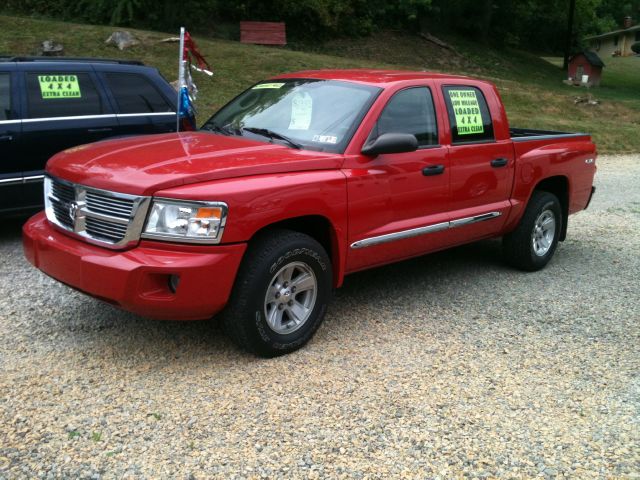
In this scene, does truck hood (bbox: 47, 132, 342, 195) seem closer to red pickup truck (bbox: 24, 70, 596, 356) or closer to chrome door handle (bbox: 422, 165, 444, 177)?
red pickup truck (bbox: 24, 70, 596, 356)

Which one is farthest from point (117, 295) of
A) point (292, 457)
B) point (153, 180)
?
point (292, 457)

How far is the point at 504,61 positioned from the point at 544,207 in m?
30.7

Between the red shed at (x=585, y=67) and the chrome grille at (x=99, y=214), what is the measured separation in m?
35.1

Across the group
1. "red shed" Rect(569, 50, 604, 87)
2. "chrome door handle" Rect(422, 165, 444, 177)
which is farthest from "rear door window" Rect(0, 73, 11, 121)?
"red shed" Rect(569, 50, 604, 87)

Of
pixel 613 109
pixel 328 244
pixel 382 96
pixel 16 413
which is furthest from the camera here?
pixel 613 109

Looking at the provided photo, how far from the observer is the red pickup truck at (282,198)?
3713mm

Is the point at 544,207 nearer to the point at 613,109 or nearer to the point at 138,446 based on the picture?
the point at 138,446

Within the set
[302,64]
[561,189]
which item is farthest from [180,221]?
[302,64]

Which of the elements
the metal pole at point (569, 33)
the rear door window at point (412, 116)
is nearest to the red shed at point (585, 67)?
the metal pole at point (569, 33)

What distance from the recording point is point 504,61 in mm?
34688

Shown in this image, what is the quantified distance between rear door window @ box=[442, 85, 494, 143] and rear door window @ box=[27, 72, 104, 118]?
11.8ft

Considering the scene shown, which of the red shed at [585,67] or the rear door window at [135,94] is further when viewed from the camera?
the red shed at [585,67]

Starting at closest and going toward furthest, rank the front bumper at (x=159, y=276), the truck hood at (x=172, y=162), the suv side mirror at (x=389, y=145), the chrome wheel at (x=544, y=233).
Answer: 1. the front bumper at (x=159, y=276)
2. the truck hood at (x=172, y=162)
3. the suv side mirror at (x=389, y=145)
4. the chrome wheel at (x=544, y=233)

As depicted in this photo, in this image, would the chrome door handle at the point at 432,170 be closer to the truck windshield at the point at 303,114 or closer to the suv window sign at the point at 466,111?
the suv window sign at the point at 466,111
